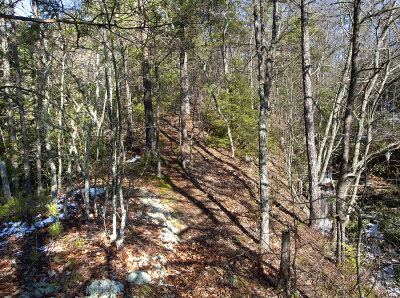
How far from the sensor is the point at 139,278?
14.8 feet

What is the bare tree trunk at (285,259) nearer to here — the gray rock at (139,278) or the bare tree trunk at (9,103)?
the gray rock at (139,278)

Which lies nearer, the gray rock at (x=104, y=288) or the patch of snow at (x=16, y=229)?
the gray rock at (x=104, y=288)

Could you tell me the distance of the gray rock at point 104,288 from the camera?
12.8 ft

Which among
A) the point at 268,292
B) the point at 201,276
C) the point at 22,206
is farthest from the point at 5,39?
the point at 268,292

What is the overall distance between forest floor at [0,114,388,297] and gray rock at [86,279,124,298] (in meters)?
0.08

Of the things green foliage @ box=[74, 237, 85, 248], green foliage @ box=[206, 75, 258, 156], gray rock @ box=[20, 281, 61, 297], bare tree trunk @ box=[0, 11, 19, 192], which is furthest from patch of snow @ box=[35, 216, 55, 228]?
green foliage @ box=[206, 75, 258, 156]

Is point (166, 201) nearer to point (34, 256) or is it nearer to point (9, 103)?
point (34, 256)

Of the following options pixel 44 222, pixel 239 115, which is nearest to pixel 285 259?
pixel 44 222

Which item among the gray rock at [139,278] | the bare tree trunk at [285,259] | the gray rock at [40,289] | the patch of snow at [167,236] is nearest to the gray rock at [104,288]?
the gray rock at [139,278]

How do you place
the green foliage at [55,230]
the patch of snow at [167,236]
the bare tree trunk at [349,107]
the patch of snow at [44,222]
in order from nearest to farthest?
the bare tree trunk at [349,107], the green foliage at [55,230], the patch of snow at [44,222], the patch of snow at [167,236]

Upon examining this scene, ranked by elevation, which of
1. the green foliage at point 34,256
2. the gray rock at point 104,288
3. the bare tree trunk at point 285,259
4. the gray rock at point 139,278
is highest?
the green foliage at point 34,256

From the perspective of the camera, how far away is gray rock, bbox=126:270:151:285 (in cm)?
441

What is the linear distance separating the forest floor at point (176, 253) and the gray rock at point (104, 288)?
82mm

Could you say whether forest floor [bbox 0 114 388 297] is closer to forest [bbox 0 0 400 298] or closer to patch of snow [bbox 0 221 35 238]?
forest [bbox 0 0 400 298]
